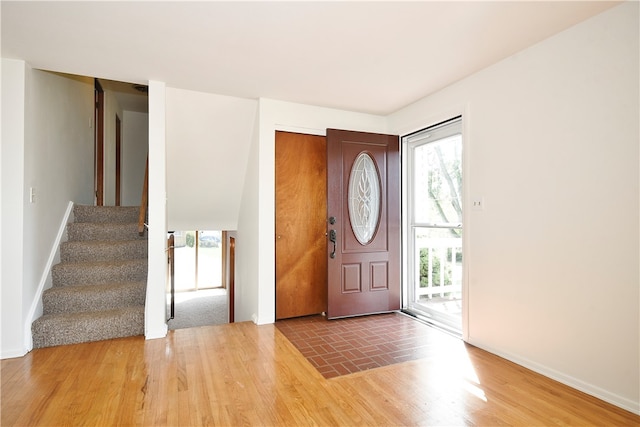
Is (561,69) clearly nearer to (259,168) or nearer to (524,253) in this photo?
(524,253)

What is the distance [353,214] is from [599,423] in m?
2.63

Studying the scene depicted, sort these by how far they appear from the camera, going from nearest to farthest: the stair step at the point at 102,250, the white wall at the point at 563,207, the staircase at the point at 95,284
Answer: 1. the white wall at the point at 563,207
2. the staircase at the point at 95,284
3. the stair step at the point at 102,250

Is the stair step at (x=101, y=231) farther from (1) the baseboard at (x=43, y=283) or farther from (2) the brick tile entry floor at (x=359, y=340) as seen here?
(2) the brick tile entry floor at (x=359, y=340)

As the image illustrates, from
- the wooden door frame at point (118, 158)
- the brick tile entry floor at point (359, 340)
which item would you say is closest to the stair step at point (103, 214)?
the wooden door frame at point (118, 158)

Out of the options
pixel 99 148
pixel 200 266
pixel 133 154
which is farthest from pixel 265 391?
pixel 200 266

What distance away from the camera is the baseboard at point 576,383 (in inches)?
79.3

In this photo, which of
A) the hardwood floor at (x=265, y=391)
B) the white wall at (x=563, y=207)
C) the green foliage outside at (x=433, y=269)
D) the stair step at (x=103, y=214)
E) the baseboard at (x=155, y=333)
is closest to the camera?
the hardwood floor at (x=265, y=391)

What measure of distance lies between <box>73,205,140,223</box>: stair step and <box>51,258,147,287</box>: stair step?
2.32 ft

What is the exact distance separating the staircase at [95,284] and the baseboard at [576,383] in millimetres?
3293

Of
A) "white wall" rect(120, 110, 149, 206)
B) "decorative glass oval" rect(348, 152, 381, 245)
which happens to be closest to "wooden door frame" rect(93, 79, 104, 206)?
"white wall" rect(120, 110, 149, 206)

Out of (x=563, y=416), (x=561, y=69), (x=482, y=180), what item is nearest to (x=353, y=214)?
(x=482, y=180)

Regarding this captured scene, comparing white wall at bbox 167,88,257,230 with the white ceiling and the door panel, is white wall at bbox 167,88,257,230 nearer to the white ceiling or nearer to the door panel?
the white ceiling

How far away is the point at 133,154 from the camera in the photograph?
6156 millimetres

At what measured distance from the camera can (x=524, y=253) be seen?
2.60 metres
